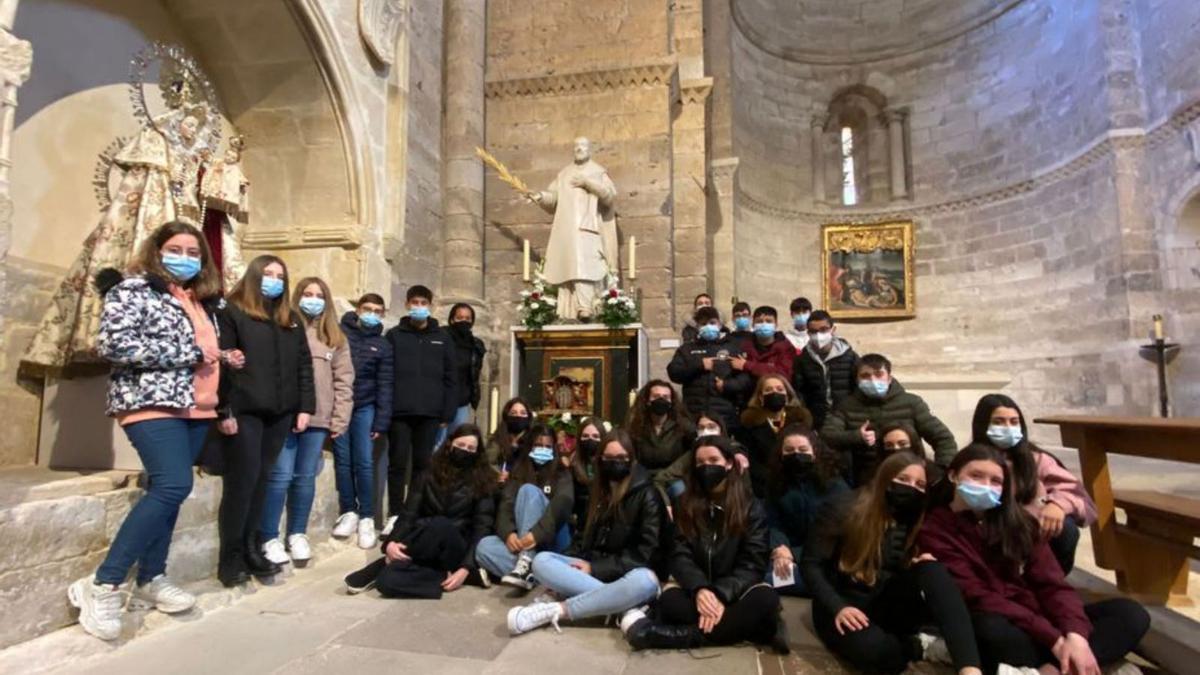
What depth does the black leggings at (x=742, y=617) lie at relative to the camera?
8.21ft

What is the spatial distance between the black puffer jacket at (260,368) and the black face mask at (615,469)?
158 cm

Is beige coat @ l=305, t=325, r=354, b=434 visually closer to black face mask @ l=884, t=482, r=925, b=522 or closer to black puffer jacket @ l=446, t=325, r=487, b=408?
black puffer jacket @ l=446, t=325, r=487, b=408

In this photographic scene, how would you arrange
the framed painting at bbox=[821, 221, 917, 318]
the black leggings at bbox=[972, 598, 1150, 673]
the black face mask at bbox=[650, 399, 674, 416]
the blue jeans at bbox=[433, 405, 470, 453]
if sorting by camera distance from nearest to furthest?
the black leggings at bbox=[972, 598, 1150, 673], the black face mask at bbox=[650, 399, 674, 416], the blue jeans at bbox=[433, 405, 470, 453], the framed painting at bbox=[821, 221, 917, 318]

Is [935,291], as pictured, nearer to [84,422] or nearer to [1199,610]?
[1199,610]

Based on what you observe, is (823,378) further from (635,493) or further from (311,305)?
(311,305)

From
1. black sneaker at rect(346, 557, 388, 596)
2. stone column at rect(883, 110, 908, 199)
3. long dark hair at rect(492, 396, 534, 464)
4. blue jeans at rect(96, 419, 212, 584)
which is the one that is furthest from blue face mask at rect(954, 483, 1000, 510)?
stone column at rect(883, 110, 908, 199)

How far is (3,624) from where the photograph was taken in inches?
90.7

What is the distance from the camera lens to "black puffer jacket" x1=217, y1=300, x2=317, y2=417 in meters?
2.96

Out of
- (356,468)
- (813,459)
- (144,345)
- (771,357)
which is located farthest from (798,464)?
(144,345)

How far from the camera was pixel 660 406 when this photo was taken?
Result: 387 centimetres

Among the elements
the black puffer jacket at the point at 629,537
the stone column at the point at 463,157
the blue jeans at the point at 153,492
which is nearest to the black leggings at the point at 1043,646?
the black puffer jacket at the point at 629,537

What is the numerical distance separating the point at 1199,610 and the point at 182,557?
183 inches

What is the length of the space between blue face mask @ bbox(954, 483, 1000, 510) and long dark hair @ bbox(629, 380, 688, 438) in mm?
1784

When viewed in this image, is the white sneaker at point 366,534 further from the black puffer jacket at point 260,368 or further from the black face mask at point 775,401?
the black face mask at point 775,401
